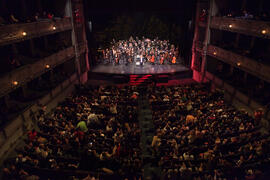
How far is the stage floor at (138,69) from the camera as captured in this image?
22506mm

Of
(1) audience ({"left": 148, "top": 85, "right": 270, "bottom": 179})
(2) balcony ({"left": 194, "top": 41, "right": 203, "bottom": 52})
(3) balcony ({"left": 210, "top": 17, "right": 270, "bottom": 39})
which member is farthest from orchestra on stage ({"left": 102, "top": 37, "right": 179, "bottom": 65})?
Answer: (1) audience ({"left": 148, "top": 85, "right": 270, "bottom": 179})

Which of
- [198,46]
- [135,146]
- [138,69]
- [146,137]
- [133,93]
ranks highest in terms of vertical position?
[198,46]

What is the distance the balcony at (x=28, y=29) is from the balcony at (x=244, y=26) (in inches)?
543

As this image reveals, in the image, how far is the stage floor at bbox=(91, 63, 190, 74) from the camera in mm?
22506

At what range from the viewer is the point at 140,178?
895 centimetres

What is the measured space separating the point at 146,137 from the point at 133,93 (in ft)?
15.9

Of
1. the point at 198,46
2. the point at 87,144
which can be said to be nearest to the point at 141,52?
the point at 198,46

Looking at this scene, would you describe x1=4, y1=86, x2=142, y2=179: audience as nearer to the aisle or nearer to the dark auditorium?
the dark auditorium

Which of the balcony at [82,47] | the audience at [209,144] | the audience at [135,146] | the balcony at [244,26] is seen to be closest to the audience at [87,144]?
the audience at [135,146]

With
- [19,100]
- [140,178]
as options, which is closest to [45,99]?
[19,100]

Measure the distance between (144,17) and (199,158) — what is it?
23.1 meters

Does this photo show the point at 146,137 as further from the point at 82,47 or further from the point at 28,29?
the point at 82,47

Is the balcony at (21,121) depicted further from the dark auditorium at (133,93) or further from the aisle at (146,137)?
the aisle at (146,137)

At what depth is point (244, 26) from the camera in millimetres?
15523
